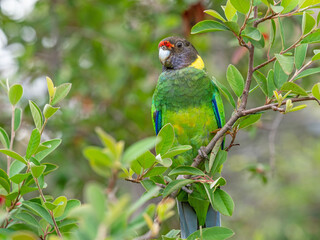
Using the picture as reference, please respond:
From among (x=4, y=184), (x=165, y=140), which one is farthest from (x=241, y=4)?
(x=4, y=184)

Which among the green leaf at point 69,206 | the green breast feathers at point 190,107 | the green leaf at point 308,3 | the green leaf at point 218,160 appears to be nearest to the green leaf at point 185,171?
the green leaf at point 218,160

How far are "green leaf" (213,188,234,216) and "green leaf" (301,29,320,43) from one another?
1.97ft

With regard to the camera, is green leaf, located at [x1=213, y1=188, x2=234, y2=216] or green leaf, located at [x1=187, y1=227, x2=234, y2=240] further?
green leaf, located at [x1=213, y1=188, x2=234, y2=216]

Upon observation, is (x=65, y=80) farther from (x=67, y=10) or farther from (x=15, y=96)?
(x=15, y=96)

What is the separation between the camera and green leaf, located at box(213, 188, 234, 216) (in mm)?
1443

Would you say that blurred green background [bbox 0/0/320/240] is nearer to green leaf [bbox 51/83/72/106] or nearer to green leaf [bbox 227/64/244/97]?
green leaf [bbox 227/64/244/97]

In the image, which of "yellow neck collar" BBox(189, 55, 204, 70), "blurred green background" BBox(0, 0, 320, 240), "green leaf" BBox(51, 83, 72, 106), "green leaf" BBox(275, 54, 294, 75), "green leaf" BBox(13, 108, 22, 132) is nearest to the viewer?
"green leaf" BBox(275, 54, 294, 75)

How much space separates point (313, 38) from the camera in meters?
1.39

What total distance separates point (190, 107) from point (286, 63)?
101 centimetres

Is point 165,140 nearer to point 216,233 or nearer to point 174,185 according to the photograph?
point 174,185

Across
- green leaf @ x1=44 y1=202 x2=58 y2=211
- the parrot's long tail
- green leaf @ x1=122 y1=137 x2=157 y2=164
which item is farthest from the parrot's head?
green leaf @ x1=122 y1=137 x2=157 y2=164

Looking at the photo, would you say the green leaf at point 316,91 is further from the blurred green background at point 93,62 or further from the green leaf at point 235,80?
the blurred green background at point 93,62

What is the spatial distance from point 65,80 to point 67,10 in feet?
3.23

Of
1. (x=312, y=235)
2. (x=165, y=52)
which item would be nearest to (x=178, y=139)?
(x=165, y=52)
